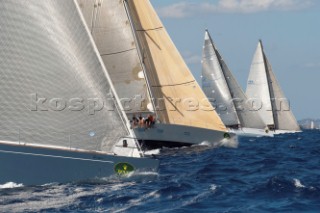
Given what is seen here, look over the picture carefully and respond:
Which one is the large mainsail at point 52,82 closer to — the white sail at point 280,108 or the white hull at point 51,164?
the white hull at point 51,164

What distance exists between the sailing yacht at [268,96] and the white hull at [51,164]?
2044 inches

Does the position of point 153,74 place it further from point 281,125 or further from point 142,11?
point 281,125

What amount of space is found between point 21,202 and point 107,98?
4099 millimetres

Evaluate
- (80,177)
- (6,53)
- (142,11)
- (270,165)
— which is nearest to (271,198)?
(80,177)

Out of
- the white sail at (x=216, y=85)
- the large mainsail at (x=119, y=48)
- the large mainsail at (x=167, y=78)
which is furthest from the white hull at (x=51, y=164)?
the white sail at (x=216, y=85)

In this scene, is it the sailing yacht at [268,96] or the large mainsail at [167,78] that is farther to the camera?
the sailing yacht at [268,96]

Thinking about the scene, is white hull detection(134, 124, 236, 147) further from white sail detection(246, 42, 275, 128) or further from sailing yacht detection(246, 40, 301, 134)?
white sail detection(246, 42, 275, 128)

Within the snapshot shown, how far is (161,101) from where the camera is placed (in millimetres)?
43469

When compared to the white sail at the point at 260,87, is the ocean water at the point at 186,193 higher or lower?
lower

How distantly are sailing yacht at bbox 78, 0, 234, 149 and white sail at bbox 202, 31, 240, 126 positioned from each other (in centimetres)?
2133

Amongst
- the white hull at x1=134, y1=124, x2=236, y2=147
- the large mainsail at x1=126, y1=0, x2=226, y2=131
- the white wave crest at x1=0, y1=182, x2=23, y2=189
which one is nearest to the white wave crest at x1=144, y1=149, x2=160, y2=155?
the white hull at x1=134, y1=124, x2=236, y2=147

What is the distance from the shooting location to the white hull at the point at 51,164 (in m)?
21.0

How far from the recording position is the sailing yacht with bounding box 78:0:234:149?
134 feet

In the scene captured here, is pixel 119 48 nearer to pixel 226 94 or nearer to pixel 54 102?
pixel 54 102
